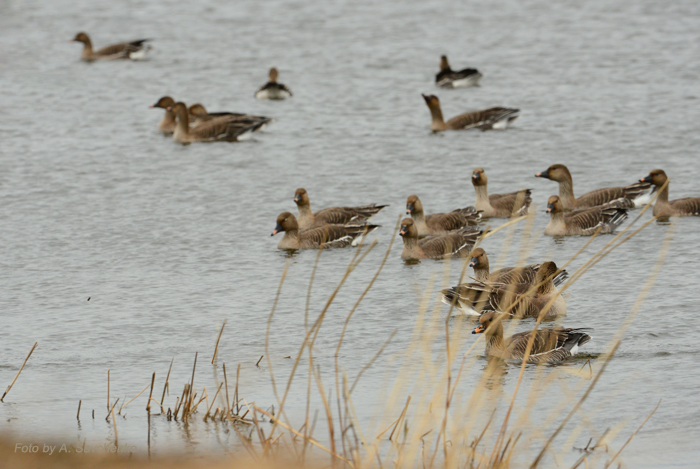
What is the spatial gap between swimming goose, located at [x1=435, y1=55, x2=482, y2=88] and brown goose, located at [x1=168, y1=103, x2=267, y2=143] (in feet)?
18.3

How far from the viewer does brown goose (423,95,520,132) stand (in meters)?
21.1

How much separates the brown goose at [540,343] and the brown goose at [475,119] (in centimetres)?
1109

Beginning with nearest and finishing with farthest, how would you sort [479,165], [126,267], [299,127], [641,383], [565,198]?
[641,383] < [126,267] < [565,198] < [479,165] < [299,127]

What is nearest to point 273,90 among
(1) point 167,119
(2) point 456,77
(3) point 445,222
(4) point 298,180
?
(1) point 167,119

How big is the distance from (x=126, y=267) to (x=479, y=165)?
7.58m

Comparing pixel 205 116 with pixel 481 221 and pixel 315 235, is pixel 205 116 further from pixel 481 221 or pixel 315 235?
pixel 481 221

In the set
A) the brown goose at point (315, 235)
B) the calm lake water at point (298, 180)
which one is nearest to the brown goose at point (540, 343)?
the calm lake water at point (298, 180)

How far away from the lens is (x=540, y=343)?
10.2 m

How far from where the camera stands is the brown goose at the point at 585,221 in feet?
49.2

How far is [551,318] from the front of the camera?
11.9 m

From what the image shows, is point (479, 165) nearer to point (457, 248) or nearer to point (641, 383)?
point (457, 248)

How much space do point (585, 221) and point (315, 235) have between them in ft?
12.8

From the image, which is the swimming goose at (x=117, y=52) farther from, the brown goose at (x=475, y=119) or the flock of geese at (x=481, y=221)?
the flock of geese at (x=481, y=221)

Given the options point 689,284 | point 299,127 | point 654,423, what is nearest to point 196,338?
point 654,423
